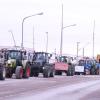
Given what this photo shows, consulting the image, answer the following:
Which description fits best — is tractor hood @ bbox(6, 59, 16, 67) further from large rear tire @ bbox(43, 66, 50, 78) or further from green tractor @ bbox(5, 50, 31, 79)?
large rear tire @ bbox(43, 66, 50, 78)

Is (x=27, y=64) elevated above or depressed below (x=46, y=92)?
above

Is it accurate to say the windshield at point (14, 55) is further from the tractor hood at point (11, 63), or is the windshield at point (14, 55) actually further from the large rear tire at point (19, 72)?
the large rear tire at point (19, 72)

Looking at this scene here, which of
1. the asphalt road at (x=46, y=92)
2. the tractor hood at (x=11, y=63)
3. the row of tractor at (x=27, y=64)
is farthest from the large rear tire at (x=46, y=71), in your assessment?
the asphalt road at (x=46, y=92)

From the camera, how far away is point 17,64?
4334 centimetres

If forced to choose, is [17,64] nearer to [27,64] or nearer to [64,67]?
[27,64]

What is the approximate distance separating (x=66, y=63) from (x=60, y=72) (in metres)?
2.03

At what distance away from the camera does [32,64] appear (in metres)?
47.3

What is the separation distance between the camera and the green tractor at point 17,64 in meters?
42.0

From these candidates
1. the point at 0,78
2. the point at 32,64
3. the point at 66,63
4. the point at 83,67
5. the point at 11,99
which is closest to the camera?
the point at 11,99

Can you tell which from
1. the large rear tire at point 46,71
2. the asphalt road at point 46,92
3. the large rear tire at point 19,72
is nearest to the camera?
the asphalt road at point 46,92

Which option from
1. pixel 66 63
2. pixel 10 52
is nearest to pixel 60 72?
pixel 66 63

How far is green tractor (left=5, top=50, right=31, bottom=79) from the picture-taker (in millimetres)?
42050

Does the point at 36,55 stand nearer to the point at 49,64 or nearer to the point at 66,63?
the point at 49,64

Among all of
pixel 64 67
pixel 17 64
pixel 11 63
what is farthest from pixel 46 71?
pixel 64 67
